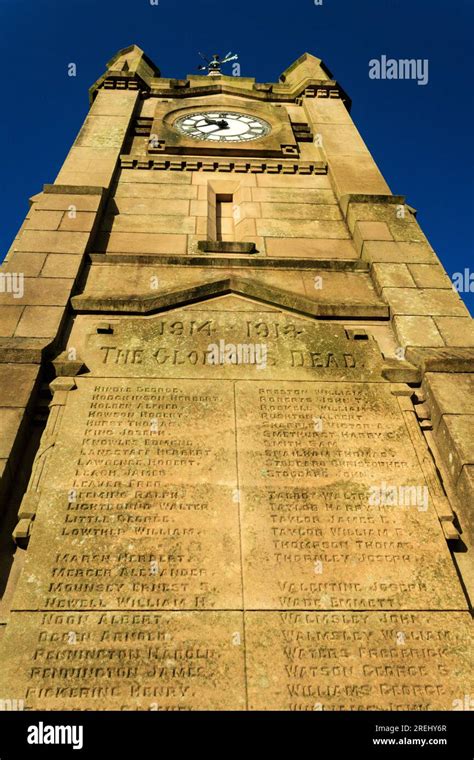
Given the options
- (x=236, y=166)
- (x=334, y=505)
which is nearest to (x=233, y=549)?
(x=334, y=505)

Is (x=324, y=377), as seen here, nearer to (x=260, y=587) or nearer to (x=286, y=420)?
(x=286, y=420)

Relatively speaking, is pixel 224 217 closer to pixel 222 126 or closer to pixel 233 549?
pixel 222 126

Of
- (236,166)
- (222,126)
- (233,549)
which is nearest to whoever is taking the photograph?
(233,549)

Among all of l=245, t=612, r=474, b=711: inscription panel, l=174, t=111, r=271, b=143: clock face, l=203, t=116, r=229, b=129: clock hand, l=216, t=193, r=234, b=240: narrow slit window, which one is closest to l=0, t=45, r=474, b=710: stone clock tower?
l=245, t=612, r=474, b=711: inscription panel

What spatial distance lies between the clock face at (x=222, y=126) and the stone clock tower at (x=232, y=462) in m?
4.69

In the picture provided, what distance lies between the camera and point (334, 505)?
5.52 meters

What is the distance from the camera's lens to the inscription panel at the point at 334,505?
4.91 metres

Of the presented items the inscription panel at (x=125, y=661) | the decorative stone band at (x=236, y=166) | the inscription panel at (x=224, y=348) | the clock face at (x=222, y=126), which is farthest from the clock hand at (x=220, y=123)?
the inscription panel at (x=125, y=661)

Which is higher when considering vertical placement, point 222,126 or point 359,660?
point 222,126

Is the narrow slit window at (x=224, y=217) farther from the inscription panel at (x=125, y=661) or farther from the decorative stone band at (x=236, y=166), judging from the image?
the inscription panel at (x=125, y=661)

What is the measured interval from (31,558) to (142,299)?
3887mm

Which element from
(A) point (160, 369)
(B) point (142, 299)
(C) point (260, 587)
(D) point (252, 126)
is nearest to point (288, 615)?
(C) point (260, 587)

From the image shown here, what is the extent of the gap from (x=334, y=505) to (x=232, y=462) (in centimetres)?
112

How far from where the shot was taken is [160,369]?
268 inches
